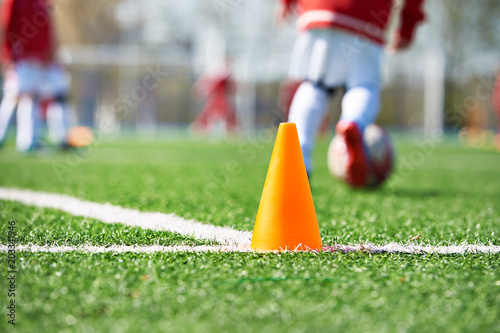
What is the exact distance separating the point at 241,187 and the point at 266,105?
16691mm

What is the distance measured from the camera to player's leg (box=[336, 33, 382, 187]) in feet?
11.3

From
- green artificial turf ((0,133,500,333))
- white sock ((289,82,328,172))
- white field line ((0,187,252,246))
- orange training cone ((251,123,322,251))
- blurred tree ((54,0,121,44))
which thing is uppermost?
blurred tree ((54,0,121,44))

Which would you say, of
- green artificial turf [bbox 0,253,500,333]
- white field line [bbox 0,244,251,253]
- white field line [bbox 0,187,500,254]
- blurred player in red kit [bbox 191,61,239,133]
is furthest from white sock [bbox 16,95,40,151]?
blurred player in red kit [bbox 191,61,239,133]

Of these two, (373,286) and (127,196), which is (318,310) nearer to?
(373,286)

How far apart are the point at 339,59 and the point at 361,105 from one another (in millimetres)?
343

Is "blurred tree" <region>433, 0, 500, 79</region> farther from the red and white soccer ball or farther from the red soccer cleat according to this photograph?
the red soccer cleat

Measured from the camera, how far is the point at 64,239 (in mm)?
2082

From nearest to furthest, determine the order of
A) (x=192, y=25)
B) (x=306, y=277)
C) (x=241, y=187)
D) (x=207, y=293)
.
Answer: (x=207, y=293) → (x=306, y=277) → (x=241, y=187) → (x=192, y=25)

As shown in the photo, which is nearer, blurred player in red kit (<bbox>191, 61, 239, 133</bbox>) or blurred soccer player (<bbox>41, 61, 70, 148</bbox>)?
blurred soccer player (<bbox>41, 61, 70, 148</bbox>)

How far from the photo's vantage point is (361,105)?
346 cm

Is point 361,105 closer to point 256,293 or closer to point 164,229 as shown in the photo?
point 164,229

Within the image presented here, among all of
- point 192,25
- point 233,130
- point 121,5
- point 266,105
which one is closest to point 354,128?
point 233,130

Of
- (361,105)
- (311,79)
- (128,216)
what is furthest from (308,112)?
(128,216)

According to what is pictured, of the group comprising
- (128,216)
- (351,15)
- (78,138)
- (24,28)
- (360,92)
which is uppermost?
(351,15)
